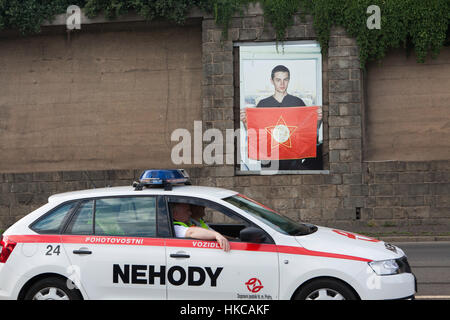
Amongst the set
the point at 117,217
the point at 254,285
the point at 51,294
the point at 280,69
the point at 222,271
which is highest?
the point at 280,69

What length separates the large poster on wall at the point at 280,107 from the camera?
15.8 m

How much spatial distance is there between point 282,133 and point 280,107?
75 cm

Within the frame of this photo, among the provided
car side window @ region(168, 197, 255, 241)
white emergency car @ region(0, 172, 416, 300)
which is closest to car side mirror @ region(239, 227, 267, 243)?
white emergency car @ region(0, 172, 416, 300)

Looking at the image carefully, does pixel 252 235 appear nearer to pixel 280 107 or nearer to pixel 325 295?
pixel 325 295

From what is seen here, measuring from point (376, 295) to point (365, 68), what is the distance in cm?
1143

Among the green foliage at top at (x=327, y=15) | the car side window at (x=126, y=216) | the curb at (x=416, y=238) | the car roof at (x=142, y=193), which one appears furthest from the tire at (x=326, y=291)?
the green foliage at top at (x=327, y=15)

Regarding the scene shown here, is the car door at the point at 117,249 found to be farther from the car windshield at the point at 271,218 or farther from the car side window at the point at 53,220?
the car windshield at the point at 271,218

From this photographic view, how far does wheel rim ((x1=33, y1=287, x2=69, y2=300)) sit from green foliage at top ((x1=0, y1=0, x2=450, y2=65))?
11.3 metres

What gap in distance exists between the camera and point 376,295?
17.4ft

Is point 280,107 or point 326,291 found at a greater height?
point 280,107

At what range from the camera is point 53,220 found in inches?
237

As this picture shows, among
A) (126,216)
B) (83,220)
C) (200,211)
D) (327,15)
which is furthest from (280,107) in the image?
(83,220)

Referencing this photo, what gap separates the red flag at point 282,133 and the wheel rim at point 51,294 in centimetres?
1066

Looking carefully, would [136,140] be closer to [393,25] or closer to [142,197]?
[393,25]
